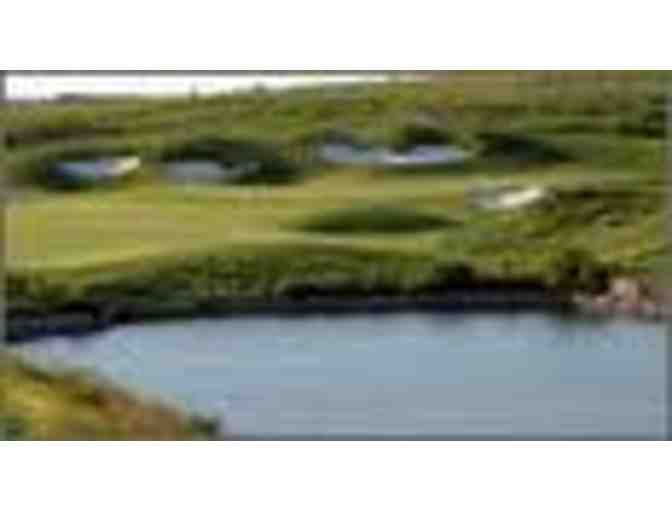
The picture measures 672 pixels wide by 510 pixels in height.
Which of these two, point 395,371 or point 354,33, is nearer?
point 354,33

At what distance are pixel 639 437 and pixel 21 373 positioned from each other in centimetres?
147

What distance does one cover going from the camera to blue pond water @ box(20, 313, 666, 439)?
975 centimetres

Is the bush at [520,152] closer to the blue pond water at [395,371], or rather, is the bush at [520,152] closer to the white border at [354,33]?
the white border at [354,33]

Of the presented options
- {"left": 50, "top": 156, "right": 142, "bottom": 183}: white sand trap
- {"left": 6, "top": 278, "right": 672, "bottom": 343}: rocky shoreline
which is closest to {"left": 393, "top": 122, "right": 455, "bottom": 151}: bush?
{"left": 6, "top": 278, "right": 672, "bottom": 343}: rocky shoreline

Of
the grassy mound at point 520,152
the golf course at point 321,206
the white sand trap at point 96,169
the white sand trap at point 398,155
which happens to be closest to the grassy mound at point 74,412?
the golf course at point 321,206

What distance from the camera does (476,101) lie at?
974 centimetres

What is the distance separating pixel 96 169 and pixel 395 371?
0.85m

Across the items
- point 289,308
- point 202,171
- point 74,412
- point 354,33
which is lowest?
point 74,412

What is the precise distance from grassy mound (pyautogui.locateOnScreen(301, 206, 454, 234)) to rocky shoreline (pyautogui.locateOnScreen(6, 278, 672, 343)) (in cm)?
16

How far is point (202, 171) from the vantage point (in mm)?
9758

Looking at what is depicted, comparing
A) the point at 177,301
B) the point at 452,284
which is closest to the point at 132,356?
the point at 177,301

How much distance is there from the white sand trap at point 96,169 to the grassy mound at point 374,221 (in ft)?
1.44

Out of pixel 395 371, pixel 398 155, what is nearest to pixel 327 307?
pixel 395 371
